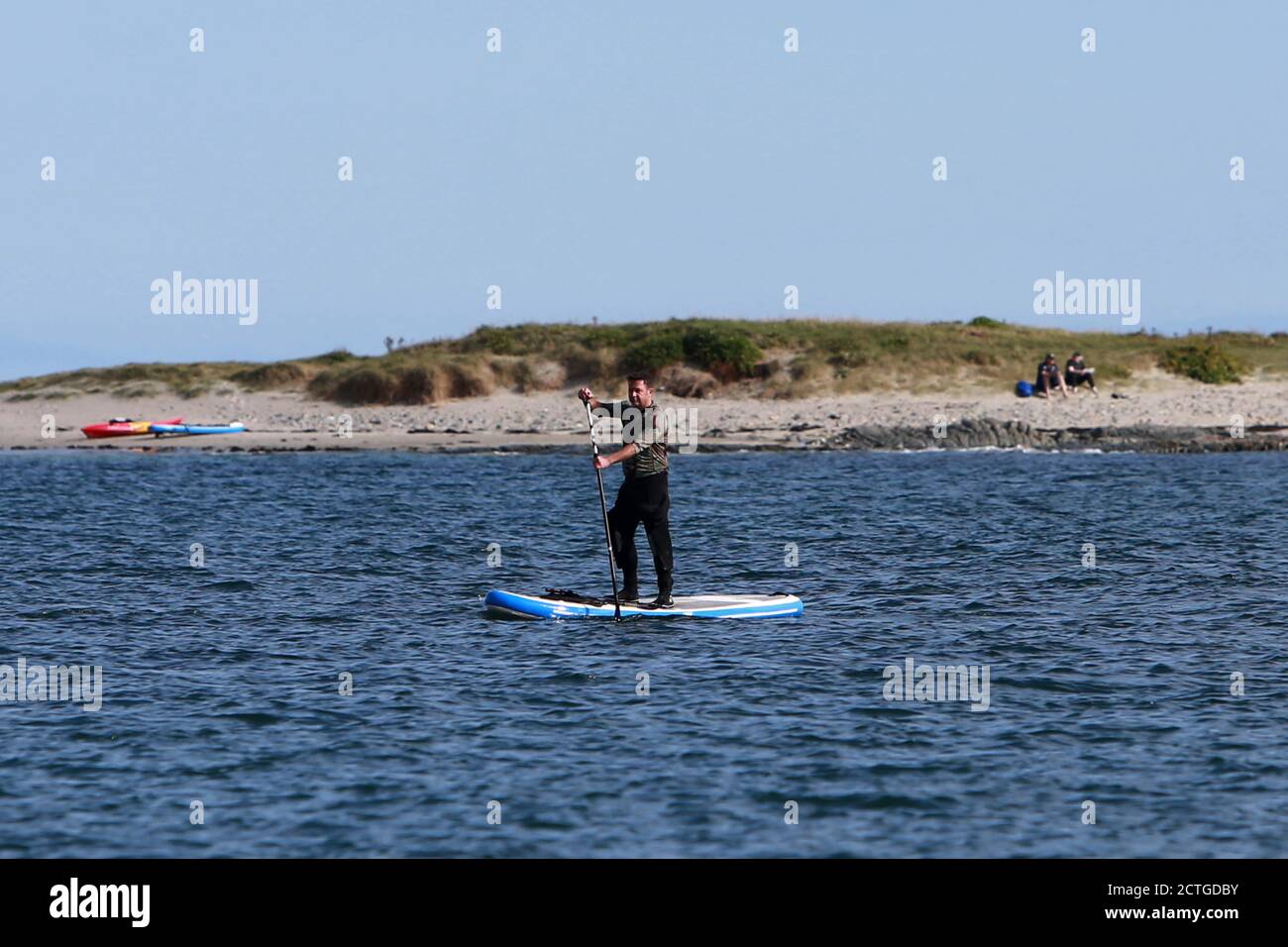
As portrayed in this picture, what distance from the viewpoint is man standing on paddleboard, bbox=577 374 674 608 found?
20062 millimetres

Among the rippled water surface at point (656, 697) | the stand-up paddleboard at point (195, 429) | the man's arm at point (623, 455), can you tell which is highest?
the stand-up paddleboard at point (195, 429)

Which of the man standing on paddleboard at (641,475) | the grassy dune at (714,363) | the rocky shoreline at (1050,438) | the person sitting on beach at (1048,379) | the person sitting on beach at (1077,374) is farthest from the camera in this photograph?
the grassy dune at (714,363)

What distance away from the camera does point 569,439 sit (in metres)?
60.0

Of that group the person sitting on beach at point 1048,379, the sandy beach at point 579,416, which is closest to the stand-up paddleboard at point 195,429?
the sandy beach at point 579,416

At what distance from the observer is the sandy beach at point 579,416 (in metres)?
60.0

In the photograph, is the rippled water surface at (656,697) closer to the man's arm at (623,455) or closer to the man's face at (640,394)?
the man's arm at (623,455)

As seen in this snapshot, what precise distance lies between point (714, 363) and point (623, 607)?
48.3 meters

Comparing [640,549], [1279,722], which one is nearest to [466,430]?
[640,549]

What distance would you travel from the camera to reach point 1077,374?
63.8 meters

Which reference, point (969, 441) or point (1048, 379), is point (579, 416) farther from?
point (1048, 379)

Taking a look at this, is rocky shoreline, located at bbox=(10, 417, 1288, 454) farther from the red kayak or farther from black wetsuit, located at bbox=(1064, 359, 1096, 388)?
the red kayak

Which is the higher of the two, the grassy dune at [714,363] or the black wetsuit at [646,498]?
the grassy dune at [714,363]

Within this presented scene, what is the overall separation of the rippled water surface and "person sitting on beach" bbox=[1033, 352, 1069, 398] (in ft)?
89.3

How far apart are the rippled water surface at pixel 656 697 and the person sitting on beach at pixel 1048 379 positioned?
27219 millimetres
